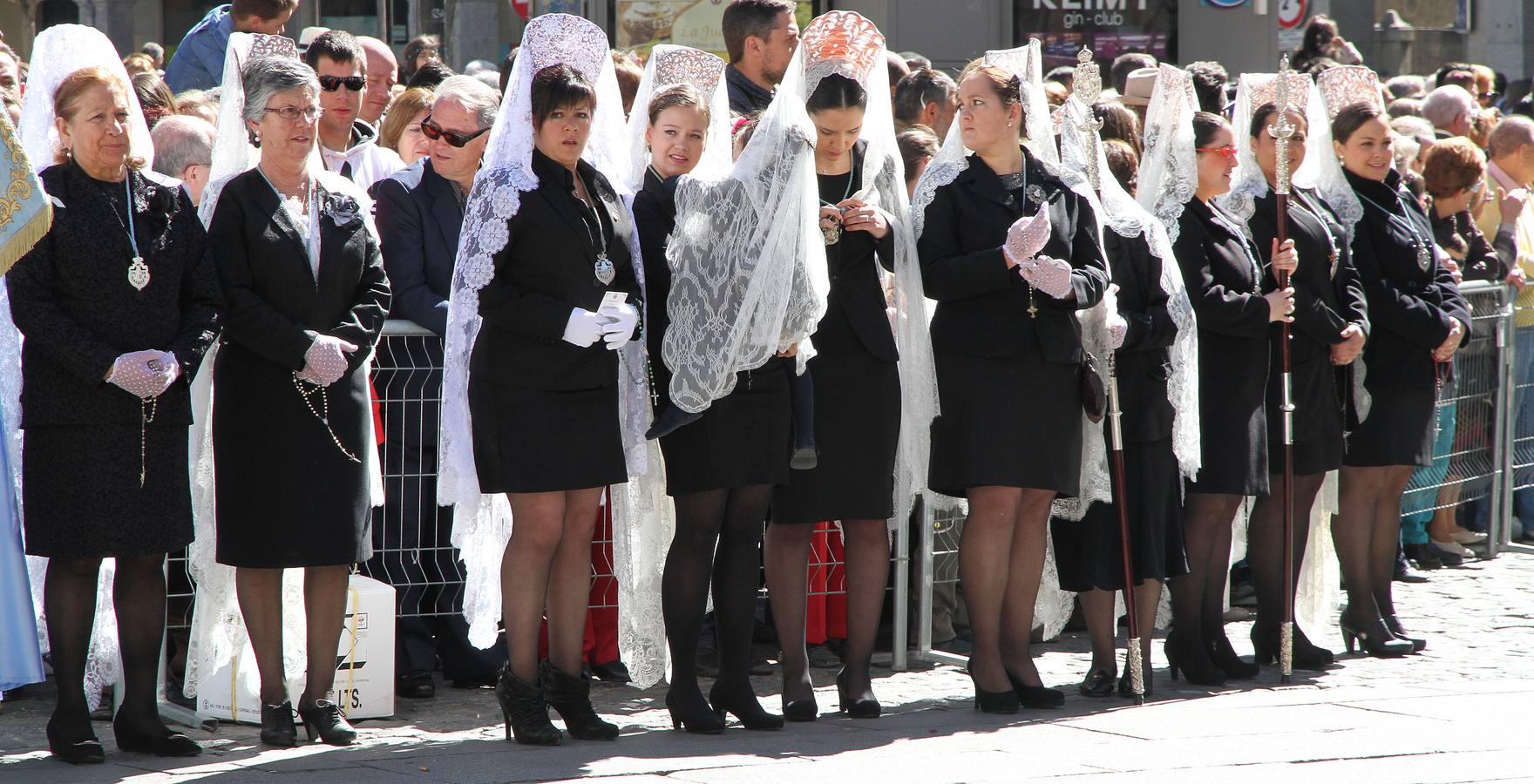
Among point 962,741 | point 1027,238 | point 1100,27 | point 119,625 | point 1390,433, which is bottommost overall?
point 962,741

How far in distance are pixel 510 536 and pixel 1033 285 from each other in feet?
6.06

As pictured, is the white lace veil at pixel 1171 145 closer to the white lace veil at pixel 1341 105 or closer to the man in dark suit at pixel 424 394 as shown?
the white lace veil at pixel 1341 105

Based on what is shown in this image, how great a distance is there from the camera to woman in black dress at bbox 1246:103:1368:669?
6902mm

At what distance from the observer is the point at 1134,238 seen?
20.9 feet

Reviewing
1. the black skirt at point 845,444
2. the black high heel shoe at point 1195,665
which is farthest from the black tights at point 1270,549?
the black skirt at point 845,444

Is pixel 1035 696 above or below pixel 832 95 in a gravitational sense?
below

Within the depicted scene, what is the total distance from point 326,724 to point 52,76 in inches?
81.8

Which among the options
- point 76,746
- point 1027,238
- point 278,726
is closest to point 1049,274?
point 1027,238

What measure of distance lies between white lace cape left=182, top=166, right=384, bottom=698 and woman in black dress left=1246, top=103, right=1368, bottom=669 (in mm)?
3348

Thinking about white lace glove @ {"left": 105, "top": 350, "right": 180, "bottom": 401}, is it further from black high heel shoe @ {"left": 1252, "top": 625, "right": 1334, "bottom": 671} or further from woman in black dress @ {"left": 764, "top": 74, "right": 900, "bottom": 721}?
black high heel shoe @ {"left": 1252, "top": 625, "right": 1334, "bottom": 671}

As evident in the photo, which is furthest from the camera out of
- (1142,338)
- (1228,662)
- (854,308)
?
(1228,662)

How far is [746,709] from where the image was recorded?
5727mm

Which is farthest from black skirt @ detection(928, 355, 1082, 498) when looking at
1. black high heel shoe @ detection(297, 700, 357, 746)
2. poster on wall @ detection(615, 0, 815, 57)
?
poster on wall @ detection(615, 0, 815, 57)

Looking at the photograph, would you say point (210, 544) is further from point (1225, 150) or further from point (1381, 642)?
point (1381, 642)
